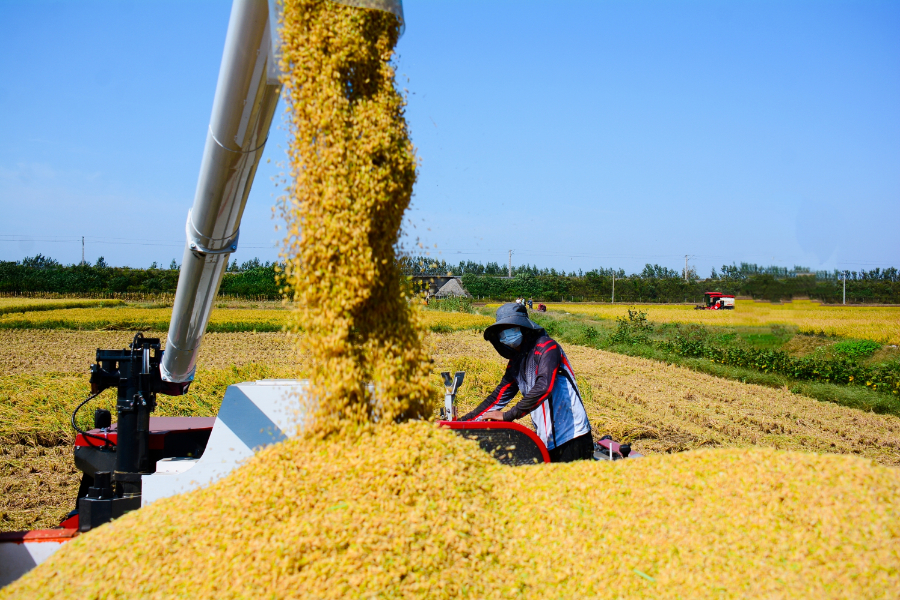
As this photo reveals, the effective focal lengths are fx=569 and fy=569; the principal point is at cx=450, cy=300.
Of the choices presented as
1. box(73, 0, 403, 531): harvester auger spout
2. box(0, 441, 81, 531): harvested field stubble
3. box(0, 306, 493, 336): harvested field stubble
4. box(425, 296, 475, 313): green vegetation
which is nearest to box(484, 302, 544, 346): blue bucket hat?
box(73, 0, 403, 531): harvester auger spout

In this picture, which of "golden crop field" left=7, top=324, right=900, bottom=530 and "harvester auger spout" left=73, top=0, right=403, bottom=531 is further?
"golden crop field" left=7, top=324, right=900, bottom=530

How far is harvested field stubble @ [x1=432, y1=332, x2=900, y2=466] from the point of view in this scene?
26.0 ft

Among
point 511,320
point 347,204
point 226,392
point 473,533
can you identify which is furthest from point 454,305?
point 473,533

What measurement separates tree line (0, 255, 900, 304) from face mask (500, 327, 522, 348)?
171 inches

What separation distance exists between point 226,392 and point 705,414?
8.74 metres

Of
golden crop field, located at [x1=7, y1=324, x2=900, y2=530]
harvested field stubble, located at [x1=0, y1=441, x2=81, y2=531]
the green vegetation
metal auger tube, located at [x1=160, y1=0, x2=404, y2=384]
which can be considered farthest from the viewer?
the green vegetation

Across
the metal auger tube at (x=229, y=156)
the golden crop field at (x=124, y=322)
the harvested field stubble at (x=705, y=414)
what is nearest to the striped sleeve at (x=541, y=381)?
the metal auger tube at (x=229, y=156)

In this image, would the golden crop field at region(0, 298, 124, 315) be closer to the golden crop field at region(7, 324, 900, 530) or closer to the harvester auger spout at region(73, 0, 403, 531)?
the golden crop field at region(7, 324, 900, 530)

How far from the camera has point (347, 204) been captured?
2.74 m

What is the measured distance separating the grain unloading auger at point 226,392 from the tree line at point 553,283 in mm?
4753

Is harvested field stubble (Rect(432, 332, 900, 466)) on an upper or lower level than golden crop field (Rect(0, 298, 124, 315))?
lower

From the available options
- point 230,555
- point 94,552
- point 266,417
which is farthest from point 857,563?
point 94,552

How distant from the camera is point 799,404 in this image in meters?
10.9

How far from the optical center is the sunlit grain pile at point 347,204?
275cm
